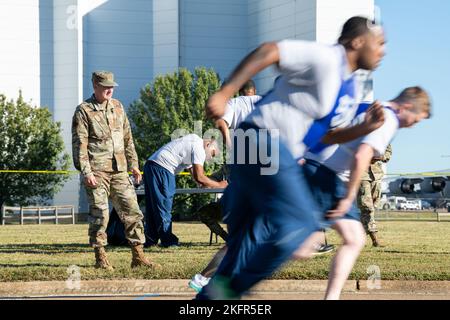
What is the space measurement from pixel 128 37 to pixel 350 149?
51.4 metres

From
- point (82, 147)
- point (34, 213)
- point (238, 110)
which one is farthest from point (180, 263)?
point (34, 213)

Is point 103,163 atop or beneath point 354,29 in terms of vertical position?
beneath

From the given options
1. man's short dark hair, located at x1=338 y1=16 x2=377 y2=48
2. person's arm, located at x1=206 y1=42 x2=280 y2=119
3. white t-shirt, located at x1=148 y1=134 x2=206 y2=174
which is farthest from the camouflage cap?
Result: person's arm, located at x1=206 y1=42 x2=280 y2=119

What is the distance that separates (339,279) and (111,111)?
15.6ft

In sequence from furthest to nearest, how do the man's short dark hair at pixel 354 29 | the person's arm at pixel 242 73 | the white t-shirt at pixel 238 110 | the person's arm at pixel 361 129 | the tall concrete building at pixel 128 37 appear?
the tall concrete building at pixel 128 37
the white t-shirt at pixel 238 110
the person's arm at pixel 361 129
the man's short dark hair at pixel 354 29
the person's arm at pixel 242 73

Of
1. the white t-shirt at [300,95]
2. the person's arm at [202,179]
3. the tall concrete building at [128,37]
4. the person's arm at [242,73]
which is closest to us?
the person's arm at [242,73]

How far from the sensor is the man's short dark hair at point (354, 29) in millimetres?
4891

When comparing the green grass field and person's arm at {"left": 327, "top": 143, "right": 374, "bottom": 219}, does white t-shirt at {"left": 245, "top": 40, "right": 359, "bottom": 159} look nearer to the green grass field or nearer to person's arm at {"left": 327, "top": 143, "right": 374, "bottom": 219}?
person's arm at {"left": 327, "top": 143, "right": 374, "bottom": 219}

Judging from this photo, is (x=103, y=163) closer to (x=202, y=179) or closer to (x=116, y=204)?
(x=116, y=204)

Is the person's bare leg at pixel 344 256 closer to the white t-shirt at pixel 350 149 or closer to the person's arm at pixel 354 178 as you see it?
the person's arm at pixel 354 178

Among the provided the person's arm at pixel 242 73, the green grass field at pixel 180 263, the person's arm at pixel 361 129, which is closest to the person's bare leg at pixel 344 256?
the person's arm at pixel 361 129

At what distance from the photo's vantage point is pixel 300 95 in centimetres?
454

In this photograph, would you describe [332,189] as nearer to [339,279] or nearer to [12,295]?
[339,279]
